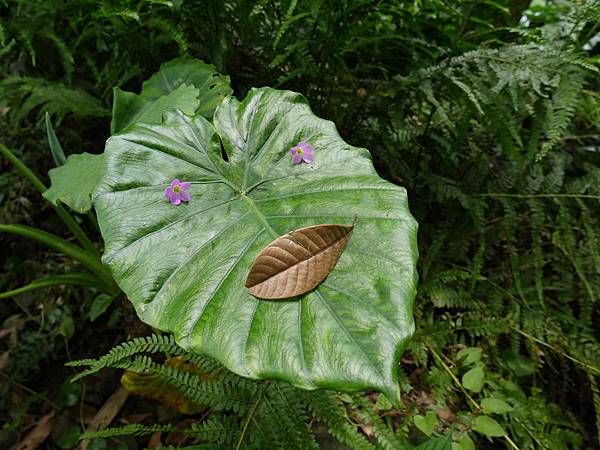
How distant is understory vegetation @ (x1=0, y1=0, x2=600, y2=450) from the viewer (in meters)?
1.41

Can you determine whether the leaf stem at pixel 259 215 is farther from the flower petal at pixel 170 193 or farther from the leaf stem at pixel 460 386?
the leaf stem at pixel 460 386

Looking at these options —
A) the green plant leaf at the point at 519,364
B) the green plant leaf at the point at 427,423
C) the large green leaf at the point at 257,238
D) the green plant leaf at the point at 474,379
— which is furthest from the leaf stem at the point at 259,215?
the green plant leaf at the point at 519,364

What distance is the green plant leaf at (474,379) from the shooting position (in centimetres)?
137

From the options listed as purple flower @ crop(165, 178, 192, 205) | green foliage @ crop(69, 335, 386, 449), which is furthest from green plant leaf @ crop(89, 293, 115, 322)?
purple flower @ crop(165, 178, 192, 205)

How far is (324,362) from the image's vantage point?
65 cm

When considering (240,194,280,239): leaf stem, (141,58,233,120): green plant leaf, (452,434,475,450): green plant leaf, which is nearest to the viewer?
(240,194,280,239): leaf stem

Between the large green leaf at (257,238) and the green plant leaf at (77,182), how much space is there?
0.57 feet

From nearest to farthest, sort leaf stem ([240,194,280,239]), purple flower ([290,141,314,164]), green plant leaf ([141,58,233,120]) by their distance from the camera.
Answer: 1. leaf stem ([240,194,280,239])
2. purple flower ([290,141,314,164])
3. green plant leaf ([141,58,233,120])

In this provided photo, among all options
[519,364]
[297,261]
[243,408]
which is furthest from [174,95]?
[519,364]

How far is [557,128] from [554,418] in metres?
0.96

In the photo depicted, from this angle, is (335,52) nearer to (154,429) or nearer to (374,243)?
(374,243)

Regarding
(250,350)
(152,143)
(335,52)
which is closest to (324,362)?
(250,350)

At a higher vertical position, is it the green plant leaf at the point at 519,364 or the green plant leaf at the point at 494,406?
the green plant leaf at the point at 494,406

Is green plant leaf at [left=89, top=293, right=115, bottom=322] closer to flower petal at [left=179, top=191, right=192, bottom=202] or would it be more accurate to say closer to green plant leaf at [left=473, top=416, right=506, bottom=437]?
flower petal at [left=179, top=191, right=192, bottom=202]
